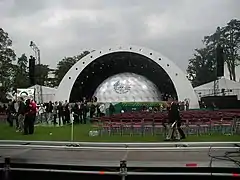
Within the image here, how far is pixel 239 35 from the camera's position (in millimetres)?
84000

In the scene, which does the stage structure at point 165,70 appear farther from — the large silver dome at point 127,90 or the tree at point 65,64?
the tree at point 65,64

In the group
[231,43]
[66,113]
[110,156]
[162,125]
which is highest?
[231,43]

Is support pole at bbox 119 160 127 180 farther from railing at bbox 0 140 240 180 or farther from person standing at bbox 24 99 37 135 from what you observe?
person standing at bbox 24 99 37 135

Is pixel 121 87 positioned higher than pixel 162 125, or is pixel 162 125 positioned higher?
pixel 121 87

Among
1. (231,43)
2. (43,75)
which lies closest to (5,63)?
(43,75)

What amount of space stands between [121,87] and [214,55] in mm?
37362

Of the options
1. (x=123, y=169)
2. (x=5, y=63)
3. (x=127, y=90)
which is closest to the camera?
(x=123, y=169)

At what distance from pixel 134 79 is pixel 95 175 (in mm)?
58810

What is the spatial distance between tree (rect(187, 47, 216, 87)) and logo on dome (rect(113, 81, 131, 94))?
3554cm

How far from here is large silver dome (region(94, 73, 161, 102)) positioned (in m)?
63.0

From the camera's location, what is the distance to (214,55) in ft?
308

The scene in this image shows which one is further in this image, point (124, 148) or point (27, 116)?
point (27, 116)

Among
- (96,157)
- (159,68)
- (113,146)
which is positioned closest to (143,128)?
(113,146)

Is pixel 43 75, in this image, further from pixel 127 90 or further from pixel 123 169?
pixel 123 169
